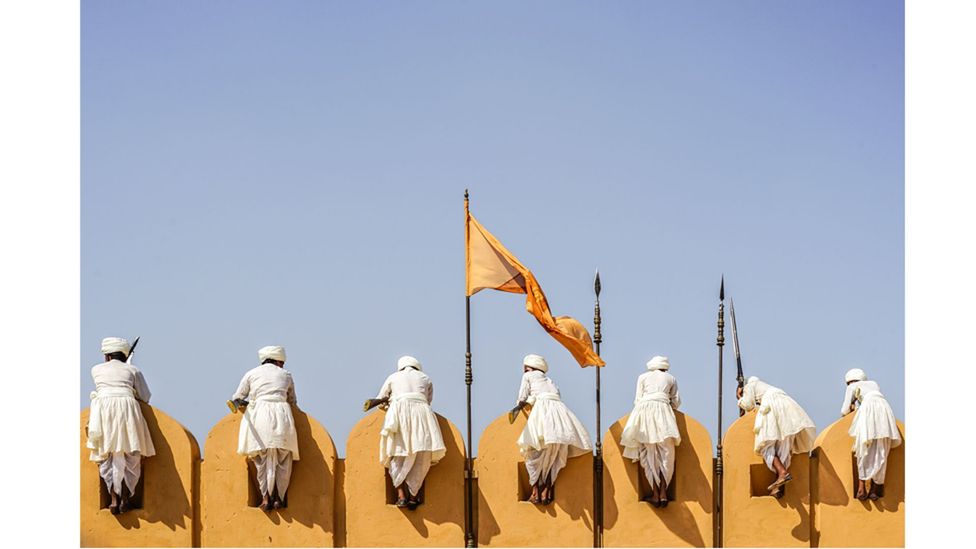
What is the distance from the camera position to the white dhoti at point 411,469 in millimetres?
19656

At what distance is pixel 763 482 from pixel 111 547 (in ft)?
24.6

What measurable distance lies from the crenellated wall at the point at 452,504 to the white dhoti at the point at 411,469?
202 millimetres

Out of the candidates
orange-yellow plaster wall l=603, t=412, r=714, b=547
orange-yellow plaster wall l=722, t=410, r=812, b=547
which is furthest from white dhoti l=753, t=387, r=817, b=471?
orange-yellow plaster wall l=603, t=412, r=714, b=547

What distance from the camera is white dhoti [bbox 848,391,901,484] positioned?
20.2m

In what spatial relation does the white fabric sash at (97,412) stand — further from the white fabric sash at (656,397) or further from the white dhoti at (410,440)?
the white fabric sash at (656,397)

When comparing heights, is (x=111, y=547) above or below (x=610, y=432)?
below

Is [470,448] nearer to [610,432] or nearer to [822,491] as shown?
[610,432]

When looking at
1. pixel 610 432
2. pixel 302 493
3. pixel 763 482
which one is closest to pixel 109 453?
pixel 302 493

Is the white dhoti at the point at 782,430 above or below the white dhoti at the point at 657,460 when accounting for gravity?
above

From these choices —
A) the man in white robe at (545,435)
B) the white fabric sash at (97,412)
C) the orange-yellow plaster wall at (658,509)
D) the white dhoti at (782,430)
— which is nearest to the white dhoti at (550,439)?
the man in white robe at (545,435)

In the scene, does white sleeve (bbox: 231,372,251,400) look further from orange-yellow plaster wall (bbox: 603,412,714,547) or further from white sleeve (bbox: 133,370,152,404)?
orange-yellow plaster wall (bbox: 603,412,714,547)

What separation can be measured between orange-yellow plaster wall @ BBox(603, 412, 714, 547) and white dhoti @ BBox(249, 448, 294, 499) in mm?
3597

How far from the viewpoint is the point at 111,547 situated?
19812 millimetres

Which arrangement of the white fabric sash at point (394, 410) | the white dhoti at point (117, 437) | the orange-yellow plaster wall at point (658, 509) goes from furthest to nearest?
1. the orange-yellow plaster wall at point (658, 509)
2. the white dhoti at point (117, 437)
3. the white fabric sash at point (394, 410)
